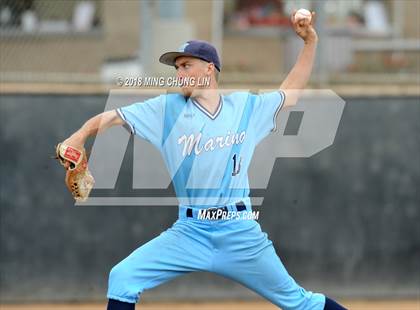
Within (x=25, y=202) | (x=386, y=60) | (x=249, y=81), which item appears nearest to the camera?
(x=25, y=202)

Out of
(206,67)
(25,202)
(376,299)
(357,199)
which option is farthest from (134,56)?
(206,67)

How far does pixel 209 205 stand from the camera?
19.8 ft

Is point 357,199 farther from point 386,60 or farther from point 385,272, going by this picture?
point 386,60

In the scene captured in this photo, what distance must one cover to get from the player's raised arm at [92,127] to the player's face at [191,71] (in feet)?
1.37

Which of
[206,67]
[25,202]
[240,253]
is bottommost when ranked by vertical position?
[25,202]

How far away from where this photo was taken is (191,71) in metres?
6.13

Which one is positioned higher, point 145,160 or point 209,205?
point 209,205

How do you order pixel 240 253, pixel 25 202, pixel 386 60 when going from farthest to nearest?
1. pixel 386 60
2. pixel 25 202
3. pixel 240 253

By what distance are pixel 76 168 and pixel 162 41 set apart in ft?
11.8

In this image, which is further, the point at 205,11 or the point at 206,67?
the point at 205,11

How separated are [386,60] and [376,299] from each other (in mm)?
2607

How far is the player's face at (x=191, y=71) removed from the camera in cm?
609

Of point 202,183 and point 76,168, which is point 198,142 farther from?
point 76,168

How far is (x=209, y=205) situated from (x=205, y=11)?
4921 mm
